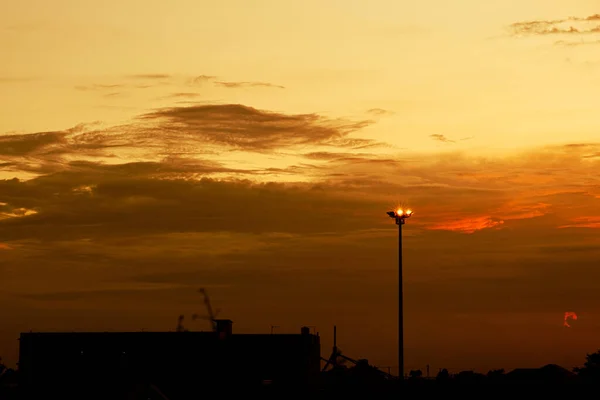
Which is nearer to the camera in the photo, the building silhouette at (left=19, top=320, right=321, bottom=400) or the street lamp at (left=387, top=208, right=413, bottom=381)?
the street lamp at (left=387, top=208, right=413, bottom=381)

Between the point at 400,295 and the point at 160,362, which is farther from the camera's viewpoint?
the point at 160,362

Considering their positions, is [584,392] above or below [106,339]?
below

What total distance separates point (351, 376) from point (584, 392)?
33.0 meters

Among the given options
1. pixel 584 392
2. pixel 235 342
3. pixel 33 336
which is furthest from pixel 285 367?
pixel 584 392

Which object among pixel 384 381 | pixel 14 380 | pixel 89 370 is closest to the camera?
pixel 89 370

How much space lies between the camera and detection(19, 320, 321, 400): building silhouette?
89.7m

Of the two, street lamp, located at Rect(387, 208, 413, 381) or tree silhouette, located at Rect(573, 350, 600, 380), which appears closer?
street lamp, located at Rect(387, 208, 413, 381)

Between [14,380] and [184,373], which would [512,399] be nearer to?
[184,373]

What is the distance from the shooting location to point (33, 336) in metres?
92.0

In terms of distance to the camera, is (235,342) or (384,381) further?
(384,381)

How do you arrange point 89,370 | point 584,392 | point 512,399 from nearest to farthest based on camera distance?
point 89,370
point 584,392
point 512,399

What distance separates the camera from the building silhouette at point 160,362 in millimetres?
89688

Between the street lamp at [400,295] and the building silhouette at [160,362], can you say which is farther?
the building silhouette at [160,362]

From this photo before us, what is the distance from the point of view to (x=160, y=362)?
92.3 meters
